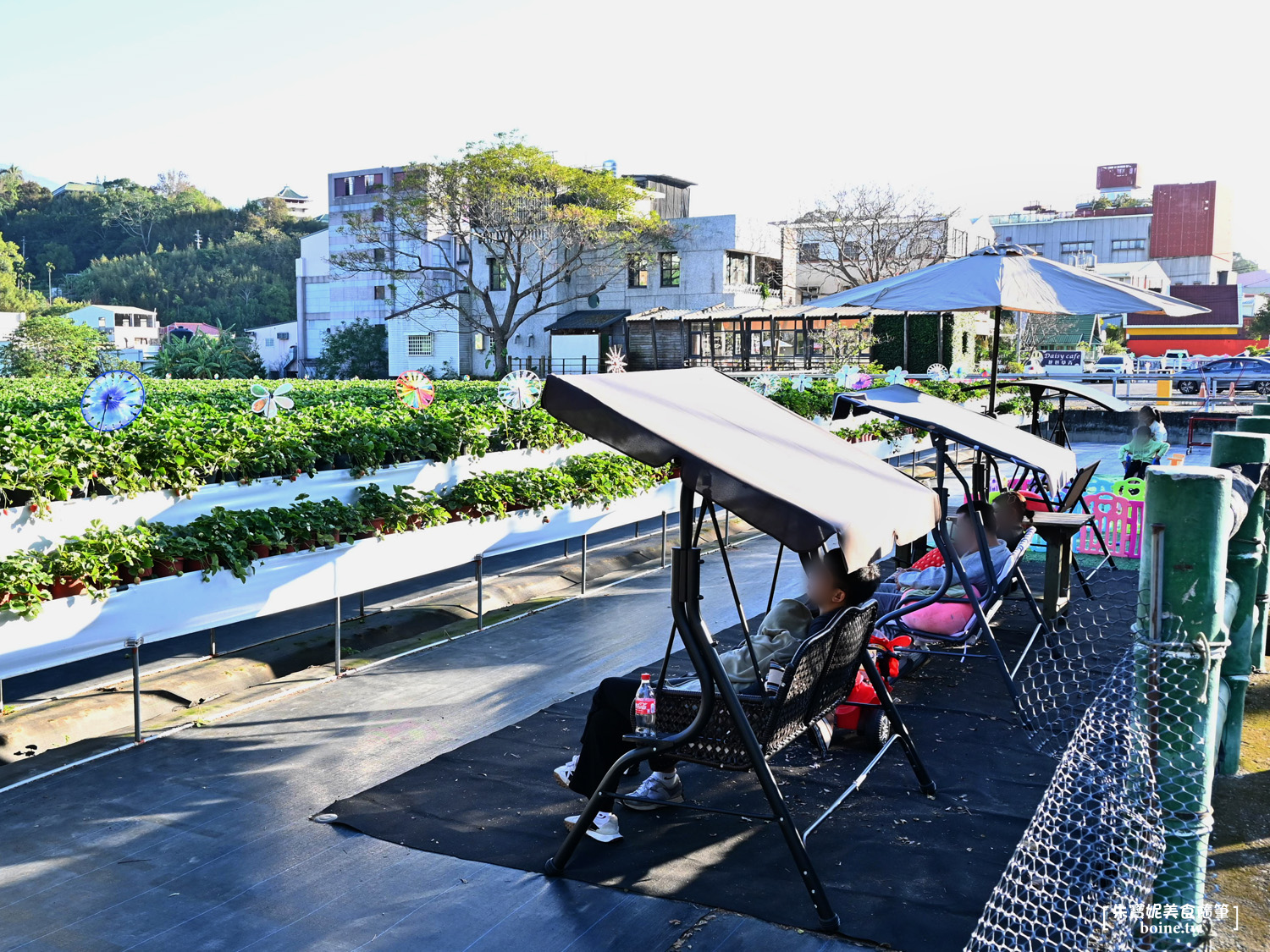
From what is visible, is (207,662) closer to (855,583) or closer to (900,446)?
(855,583)

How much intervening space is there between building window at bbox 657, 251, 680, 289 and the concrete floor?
44.6 metres

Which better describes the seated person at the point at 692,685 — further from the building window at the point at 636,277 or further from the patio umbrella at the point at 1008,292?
the building window at the point at 636,277

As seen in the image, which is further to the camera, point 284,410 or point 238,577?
point 284,410

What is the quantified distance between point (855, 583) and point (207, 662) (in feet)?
15.7

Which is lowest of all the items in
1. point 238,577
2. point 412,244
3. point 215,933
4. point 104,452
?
point 215,933

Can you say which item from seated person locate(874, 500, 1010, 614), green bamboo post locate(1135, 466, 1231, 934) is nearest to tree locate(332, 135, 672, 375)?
seated person locate(874, 500, 1010, 614)

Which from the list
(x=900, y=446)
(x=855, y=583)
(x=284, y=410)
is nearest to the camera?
(x=855, y=583)

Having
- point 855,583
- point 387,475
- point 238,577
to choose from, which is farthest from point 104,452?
point 855,583

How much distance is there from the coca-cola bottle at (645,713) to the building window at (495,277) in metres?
47.6

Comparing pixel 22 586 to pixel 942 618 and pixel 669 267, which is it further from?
pixel 669 267

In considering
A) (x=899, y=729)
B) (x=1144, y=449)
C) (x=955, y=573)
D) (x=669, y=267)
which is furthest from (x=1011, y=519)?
(x=669, y=267)

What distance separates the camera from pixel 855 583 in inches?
190

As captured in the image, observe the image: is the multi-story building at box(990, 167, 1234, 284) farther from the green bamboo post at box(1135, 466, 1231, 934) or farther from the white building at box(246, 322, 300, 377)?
the green bamboo post at box(1135, 466, 1231, 934)

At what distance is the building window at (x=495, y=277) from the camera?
167 feet
